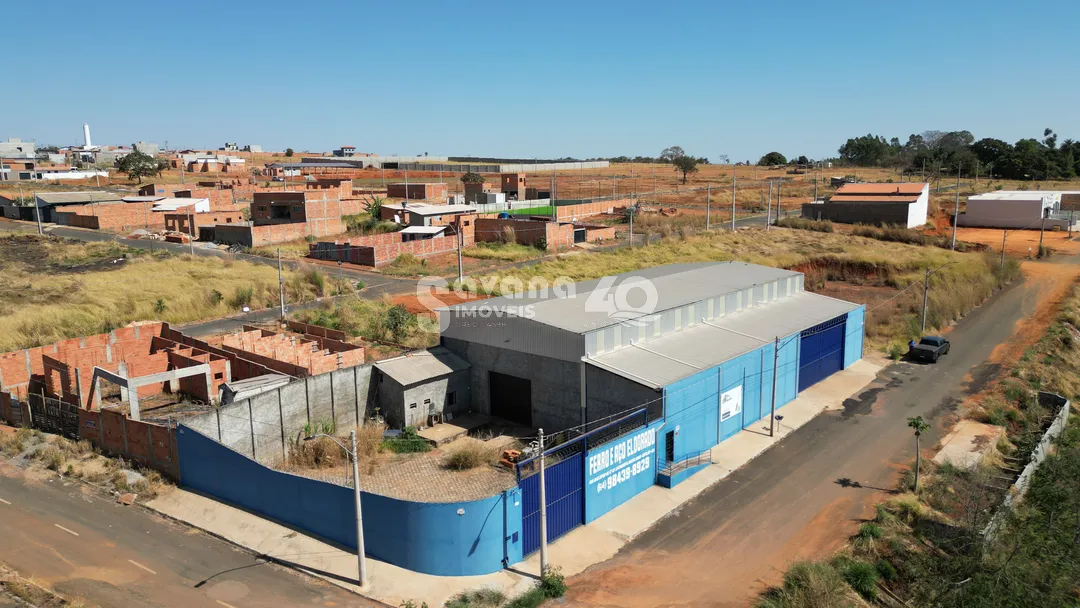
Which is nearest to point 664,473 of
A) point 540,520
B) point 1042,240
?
point 540,520

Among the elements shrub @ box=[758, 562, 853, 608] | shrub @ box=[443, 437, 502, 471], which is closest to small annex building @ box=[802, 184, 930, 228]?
shrub @ box=[443, 437, 502, 471]

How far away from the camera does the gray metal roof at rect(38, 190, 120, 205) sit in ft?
253

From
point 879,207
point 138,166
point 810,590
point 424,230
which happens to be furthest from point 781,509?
point 138,166

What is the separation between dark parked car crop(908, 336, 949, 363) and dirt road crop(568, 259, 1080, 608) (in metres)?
2.08

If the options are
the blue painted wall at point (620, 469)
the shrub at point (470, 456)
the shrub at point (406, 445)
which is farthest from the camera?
the shrub at point (406, 445)

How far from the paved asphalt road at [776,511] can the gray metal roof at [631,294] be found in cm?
680

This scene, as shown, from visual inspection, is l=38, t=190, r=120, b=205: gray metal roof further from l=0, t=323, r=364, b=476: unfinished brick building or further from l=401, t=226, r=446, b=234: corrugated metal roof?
l=0, t=323, r=364, b=476: unfinished brick building

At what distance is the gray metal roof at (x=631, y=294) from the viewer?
2634cm

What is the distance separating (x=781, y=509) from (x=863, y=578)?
391 centimetres

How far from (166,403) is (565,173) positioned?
485 feet

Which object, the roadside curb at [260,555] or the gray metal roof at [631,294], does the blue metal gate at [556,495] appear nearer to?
the roadside curb at [260,555]

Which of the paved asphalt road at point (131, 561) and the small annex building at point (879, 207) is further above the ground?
the small annex building at point (879, 207)

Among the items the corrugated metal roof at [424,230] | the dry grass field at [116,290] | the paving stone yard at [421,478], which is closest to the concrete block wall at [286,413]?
the paving stone yard at [421,478]

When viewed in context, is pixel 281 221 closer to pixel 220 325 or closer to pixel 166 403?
pixel 220 325
